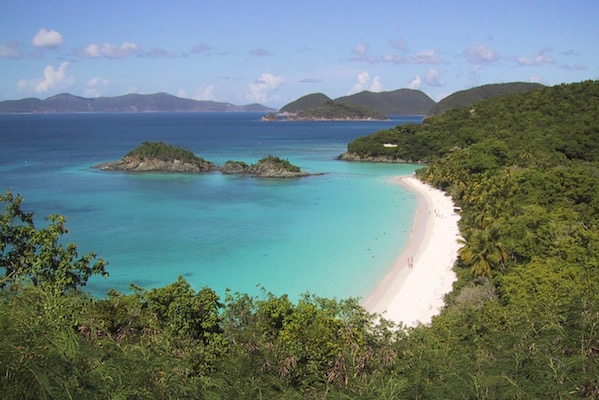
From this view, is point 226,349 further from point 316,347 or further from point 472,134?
point 472,134

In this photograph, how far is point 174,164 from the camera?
192ft

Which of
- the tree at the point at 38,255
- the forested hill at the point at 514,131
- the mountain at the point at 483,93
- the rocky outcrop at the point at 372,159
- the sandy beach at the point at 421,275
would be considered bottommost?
the sandy beach at the point at 421,275

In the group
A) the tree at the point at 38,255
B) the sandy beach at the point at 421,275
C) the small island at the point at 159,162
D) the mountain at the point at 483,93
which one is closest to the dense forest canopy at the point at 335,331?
the tree at the point at 38,255

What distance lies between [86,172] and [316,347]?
5146 centimetres

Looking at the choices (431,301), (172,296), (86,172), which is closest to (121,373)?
(172,296)

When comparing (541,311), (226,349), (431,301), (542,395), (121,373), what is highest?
(121,373)

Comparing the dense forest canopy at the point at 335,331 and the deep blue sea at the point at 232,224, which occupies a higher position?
the dense forest canopy at the point at 335,331

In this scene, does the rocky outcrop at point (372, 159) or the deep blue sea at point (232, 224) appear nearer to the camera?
the deep blue sea at point (232, 224)

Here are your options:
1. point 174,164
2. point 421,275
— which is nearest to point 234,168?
point 174,164

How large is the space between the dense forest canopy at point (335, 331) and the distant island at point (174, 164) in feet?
94.2

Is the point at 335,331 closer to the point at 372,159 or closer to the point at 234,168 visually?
the point at 234,168

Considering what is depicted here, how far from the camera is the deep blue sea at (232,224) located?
74.0ft

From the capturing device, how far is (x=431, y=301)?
62.6ft

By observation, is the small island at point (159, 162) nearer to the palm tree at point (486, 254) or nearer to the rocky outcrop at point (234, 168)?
the rocky outcrop at point (234, 168)
